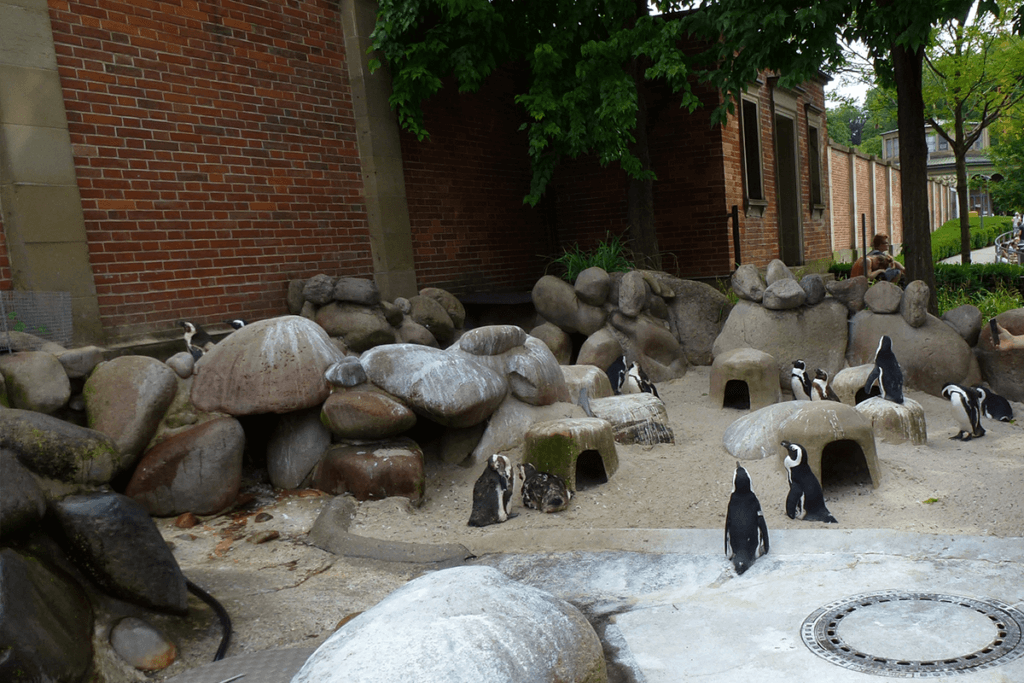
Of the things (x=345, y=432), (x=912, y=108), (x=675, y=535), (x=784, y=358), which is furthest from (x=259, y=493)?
(x=912, y=108)

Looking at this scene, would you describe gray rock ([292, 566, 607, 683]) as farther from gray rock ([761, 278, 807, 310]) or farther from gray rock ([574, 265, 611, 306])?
gray rock ([574, 265, 611, 306])

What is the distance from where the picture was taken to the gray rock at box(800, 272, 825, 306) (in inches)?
331

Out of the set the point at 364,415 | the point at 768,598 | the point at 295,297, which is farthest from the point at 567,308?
the point at 768,598

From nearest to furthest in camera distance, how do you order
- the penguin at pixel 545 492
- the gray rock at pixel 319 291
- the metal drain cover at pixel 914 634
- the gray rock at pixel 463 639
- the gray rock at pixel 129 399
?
the gray rock at pixel 463 639
the metal drain cover at pixel 914 634
the penguin at pixel 545 492
the gray rock at pixel 129 399
the gray rock at pixel 319 291

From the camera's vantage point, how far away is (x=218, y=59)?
7527 millimetres

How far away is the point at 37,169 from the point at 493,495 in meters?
4.54

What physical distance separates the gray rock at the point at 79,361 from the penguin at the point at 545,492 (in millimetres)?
3235

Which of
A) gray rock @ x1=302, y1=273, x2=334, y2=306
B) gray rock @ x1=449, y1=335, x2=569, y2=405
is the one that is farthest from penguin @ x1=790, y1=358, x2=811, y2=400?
gray rock @ x1=302, y1=273, x2=334, y2=306

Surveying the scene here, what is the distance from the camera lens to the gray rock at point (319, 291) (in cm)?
785

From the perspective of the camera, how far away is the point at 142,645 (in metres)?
3.27

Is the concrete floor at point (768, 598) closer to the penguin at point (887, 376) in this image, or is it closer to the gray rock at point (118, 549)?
the gray rock at point (118, 549)

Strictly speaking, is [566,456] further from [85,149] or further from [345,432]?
[85,149]

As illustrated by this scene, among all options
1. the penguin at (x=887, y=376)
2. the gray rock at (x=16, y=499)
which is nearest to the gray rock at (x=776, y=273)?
the penguin at (x=887, y=376)

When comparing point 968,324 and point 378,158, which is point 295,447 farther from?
point 968,324
